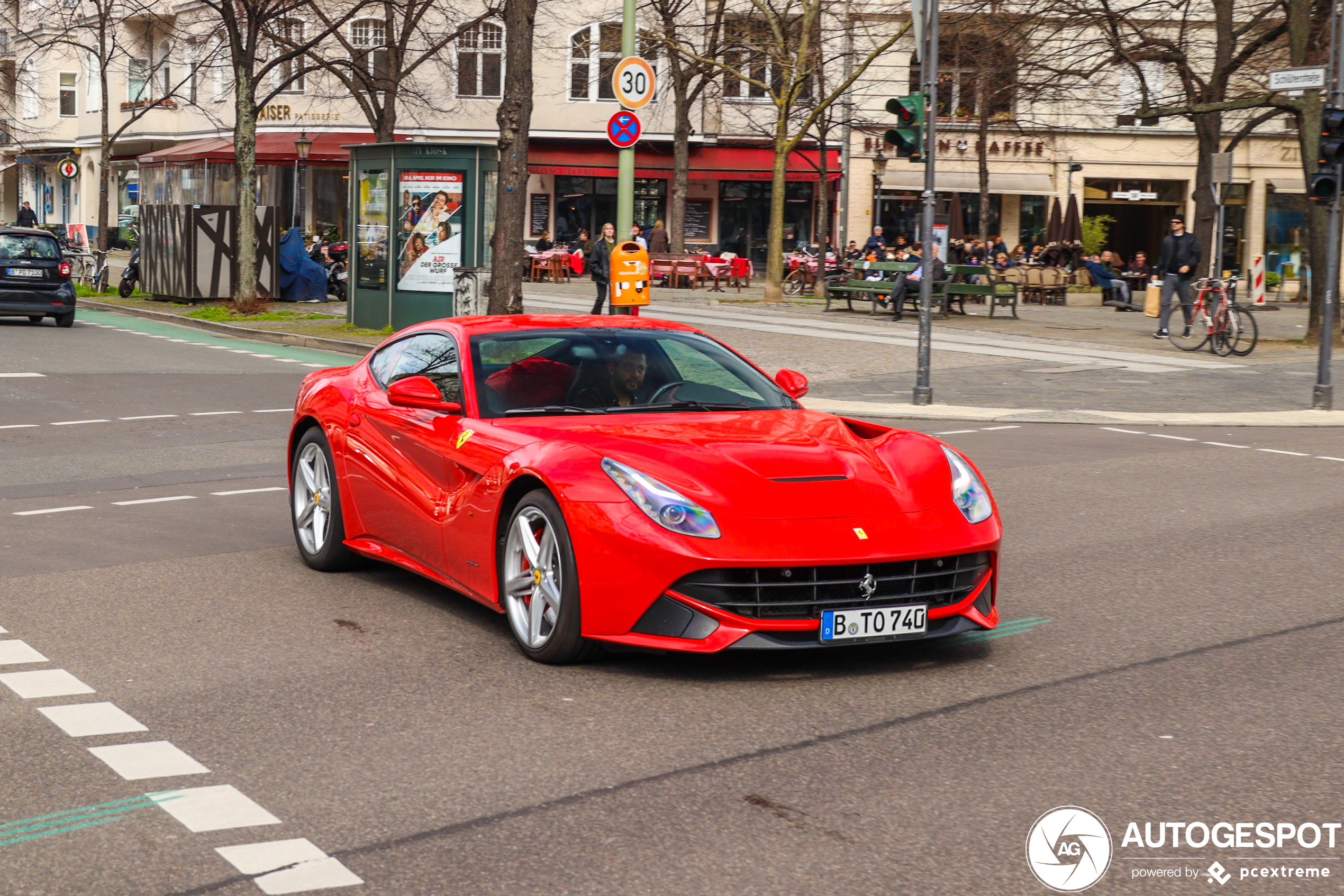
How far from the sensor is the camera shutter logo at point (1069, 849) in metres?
3.98

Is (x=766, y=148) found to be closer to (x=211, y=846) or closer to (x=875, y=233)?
(x=875, y=233)

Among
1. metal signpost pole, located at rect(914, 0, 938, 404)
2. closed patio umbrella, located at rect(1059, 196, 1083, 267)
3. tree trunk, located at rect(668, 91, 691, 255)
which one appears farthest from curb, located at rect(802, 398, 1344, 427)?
tree trunk, located at rect(668, 91, 691, 255)

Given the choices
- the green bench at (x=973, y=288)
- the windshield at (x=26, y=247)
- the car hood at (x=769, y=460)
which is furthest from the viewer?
the green bench at (x=973, y=288)

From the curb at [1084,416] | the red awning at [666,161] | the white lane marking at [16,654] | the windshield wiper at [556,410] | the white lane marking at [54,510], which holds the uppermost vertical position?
the red awning at [666,161]

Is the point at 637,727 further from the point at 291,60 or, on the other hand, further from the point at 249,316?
the point at 291,60

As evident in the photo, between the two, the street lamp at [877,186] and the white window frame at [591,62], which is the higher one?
the white window frame at [591,62]

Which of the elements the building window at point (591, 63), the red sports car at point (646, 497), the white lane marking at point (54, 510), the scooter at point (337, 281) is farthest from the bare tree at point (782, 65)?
the red sports car at point (646, 497)

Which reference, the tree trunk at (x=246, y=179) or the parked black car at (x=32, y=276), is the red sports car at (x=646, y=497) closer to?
the parked black car at (x=32, y=276)

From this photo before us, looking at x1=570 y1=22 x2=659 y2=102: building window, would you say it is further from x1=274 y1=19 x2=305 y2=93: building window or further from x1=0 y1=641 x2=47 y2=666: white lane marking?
x1=0 y1=641 x2=47 y2=666: white lane marking

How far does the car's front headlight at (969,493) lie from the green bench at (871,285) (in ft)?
79.4

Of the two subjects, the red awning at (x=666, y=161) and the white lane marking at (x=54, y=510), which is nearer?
the white lane marking at (x=54, y=510)

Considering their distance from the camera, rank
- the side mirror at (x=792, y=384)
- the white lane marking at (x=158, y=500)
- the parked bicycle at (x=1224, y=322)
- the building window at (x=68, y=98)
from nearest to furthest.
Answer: the side mirror at (x=792, y=384) < the white lane marking at (x=158, y=500) < the parked bicycle at (x=1224, y=322) < the building window at (x=68, y=98)

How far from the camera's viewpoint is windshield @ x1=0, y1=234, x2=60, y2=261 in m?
25.9

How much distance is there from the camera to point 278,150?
52844 mm
